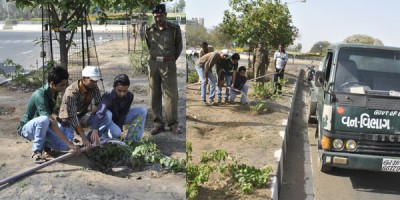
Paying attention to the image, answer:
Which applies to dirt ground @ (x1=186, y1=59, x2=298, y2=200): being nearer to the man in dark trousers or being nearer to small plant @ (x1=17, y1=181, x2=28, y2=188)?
the man in dark trousers

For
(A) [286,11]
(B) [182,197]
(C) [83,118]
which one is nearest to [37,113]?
(C) [83,118]

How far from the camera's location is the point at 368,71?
5.89 meters

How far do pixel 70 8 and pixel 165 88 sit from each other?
1834 millimetres

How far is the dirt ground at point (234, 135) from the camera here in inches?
184

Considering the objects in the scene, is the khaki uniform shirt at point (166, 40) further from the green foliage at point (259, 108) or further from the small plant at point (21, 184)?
the green foliage at point (259, 108)

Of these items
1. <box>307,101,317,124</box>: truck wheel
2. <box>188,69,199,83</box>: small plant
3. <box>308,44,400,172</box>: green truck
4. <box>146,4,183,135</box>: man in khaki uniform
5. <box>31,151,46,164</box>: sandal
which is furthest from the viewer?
<box>188,69,199,83</box>: small plant

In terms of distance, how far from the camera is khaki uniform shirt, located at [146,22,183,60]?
6.05m

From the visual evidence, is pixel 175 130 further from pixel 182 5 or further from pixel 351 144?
pixel 351 144

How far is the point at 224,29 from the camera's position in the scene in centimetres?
1509

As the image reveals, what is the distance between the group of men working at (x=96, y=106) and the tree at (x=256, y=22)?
8.63 meters

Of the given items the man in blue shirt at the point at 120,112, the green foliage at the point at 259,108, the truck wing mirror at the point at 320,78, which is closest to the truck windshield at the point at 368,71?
the truck wing mirror at the point at 320,78

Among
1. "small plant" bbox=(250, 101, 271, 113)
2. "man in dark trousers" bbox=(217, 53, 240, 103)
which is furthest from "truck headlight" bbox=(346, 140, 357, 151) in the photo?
"man in dark trousers" bbox=(217, 53, 240, 103)

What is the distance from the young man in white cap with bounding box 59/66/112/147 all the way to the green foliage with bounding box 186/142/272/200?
3.73ft

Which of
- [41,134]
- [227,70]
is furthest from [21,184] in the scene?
[227,70]
